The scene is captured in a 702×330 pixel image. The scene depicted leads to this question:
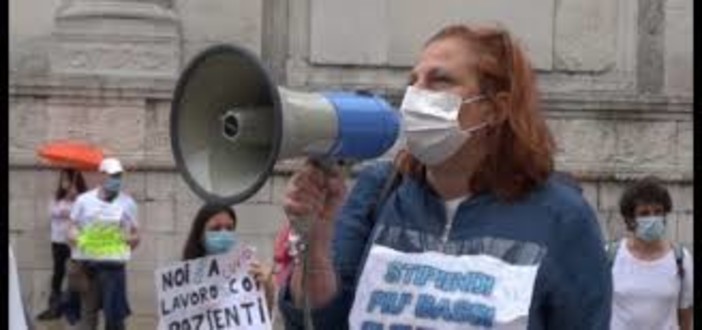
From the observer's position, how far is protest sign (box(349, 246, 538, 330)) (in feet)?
12.3

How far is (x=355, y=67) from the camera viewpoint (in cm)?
1712

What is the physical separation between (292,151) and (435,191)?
1.63ft

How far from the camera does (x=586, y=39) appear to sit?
17.6m

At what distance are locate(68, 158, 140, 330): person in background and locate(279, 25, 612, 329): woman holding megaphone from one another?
10.1m

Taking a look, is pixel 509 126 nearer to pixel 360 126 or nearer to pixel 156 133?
pixel 360 126

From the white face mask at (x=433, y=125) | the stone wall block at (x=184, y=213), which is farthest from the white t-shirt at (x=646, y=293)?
the stone wall block at (x=184, y=213)

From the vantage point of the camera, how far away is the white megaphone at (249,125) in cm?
347

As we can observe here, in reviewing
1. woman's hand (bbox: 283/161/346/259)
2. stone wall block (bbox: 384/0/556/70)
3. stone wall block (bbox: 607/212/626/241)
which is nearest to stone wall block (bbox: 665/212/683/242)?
stone wall block (bbox: 607/212/626/241)

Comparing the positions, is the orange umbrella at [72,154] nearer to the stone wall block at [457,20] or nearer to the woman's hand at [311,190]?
the stone wall block at [457,20]

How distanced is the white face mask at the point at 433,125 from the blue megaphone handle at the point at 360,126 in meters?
0.11

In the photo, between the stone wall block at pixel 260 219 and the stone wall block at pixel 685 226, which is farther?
the stone wall block at pixel 685 226

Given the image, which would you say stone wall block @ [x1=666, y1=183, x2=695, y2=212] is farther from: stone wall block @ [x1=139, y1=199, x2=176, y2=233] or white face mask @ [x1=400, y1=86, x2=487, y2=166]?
white face mask @ [x1=400, y1=86, x2=487, y2=166]

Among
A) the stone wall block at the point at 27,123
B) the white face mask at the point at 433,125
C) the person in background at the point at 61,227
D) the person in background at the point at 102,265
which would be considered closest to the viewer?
the white face mask at the point at 433,125

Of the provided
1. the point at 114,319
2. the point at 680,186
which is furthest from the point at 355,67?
the point at 114,319
